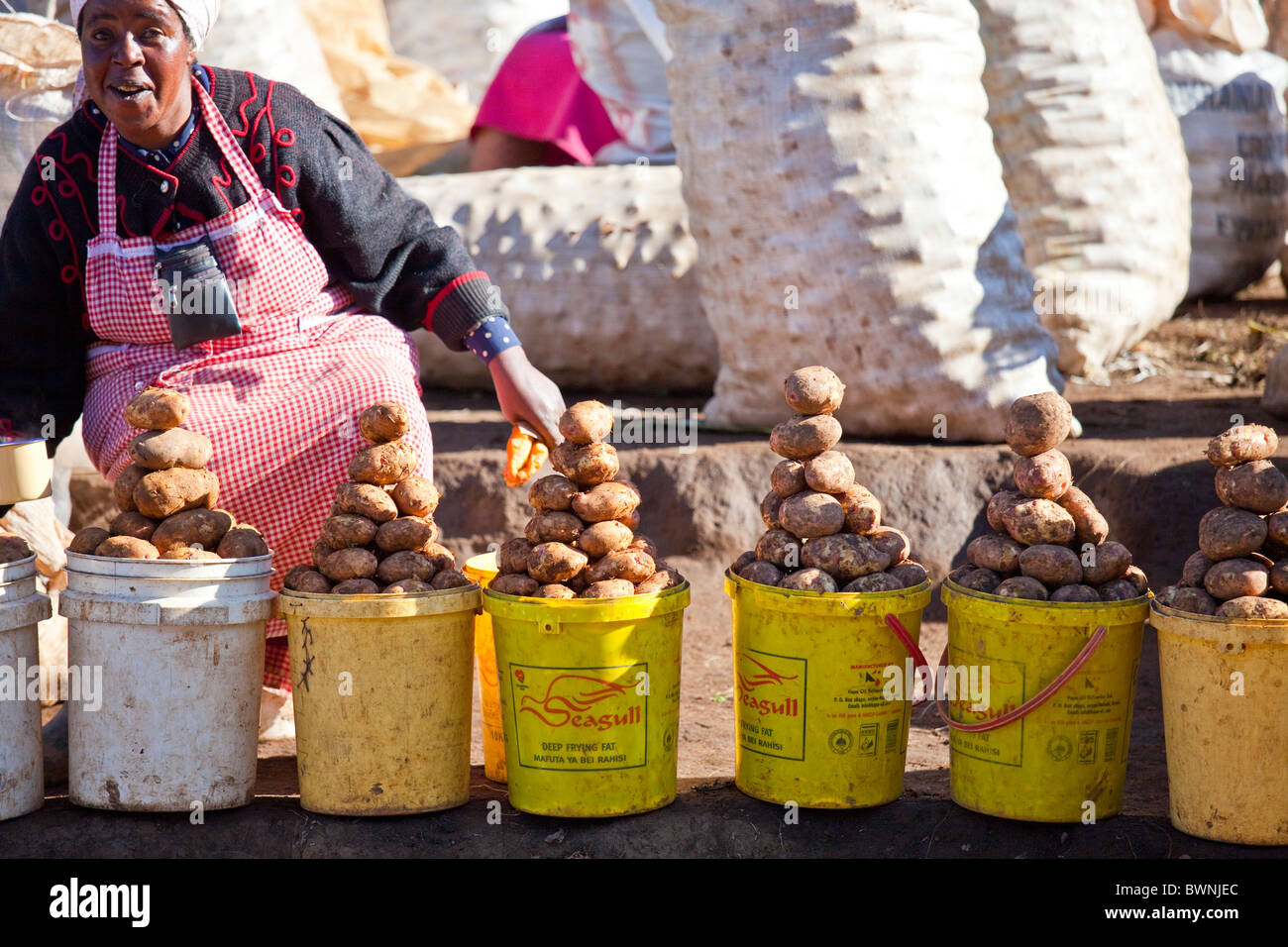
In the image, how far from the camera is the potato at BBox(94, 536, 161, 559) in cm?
234

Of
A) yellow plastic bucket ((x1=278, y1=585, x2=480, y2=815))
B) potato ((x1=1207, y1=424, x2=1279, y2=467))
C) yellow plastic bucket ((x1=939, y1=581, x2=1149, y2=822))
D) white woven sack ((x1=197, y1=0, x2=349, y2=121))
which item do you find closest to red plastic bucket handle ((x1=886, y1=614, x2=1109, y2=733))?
yellow plastic bucket ((x1=939, y1=581, x2=1149, y2=822))

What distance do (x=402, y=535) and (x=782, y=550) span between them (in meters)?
0.65

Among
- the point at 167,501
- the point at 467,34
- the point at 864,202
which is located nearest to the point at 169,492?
the point at 167,501

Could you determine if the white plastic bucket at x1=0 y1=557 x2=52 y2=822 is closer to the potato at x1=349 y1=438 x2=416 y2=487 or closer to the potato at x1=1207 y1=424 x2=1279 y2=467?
the potato at x1=349 y1=438 x2=416 y2=487

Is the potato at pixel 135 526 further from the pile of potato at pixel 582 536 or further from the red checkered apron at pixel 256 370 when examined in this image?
the pile of potato at pixel 582 536

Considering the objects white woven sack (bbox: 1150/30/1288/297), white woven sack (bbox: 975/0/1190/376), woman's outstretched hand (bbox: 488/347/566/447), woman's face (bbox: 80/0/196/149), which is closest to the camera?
woman's face (bbox: 80/0/196/149)

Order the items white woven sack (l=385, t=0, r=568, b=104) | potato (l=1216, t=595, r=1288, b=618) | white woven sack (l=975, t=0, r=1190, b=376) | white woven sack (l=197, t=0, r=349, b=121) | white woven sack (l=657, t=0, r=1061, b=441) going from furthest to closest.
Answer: white woven sack (l=385, t=0, r=568, b=104) → white woven sack (l=197, t=0, r=349, b=121) → white woven sack (l=975, t=0, r=1190, b=376) → white woven sack (l=657, t=0, r=1061, b=441) → potato (l=1216, t=595, r=1288, b=618)

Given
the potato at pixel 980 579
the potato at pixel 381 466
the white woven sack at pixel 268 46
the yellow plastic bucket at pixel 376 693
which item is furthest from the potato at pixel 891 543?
the white woven sack at pixel 268 46

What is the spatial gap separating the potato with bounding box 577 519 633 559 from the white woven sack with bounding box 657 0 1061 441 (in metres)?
1.89

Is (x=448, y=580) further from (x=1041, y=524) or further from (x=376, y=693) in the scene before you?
(x=1041, y=524)

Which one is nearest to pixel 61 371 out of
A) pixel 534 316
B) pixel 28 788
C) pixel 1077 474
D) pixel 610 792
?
pixel 28 788

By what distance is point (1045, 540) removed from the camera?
2.35 metres
